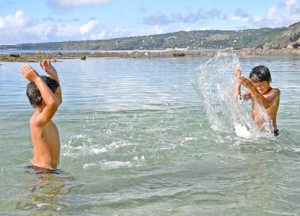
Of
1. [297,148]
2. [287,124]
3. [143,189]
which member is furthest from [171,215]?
[287,124]

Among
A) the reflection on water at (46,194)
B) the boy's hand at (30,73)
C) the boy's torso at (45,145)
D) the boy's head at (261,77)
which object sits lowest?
the reflection on water at (46,194)

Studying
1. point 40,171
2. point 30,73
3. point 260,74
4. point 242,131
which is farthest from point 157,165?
point 30,73

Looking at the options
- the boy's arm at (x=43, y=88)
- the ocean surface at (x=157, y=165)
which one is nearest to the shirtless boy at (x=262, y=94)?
the ocean surface at (x=157, y=165)

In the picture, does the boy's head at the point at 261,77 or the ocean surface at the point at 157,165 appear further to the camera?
the boy's head at the point at 261,77

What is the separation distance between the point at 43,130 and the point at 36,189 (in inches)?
35.5

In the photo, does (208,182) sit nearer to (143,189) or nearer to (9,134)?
(143,189)

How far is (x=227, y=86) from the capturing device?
11.9 metres

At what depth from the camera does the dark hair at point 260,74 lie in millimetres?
9914

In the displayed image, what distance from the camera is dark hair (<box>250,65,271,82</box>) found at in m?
9.91

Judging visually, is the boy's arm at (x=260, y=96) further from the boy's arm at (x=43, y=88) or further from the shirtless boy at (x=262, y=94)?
the boy's arm at (x=43, y=88)

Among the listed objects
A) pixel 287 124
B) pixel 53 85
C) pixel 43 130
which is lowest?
pixel 287 124

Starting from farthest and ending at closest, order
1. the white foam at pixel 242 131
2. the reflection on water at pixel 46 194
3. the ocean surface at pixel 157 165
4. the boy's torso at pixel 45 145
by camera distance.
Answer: the white foam at pixel 242 131
the boy's torso at pixel 45 145
the ocean surface at pixel 157 165
the reflection on water at pixel 46 194

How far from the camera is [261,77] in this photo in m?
10.1

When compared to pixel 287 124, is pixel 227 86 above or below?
above
